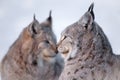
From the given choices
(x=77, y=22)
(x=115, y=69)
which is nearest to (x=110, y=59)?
(x=115, y=69)

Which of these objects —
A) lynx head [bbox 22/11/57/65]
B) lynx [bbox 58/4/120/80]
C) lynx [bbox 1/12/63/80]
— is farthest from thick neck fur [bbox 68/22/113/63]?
lynx head [bbox 22/11/57/65]

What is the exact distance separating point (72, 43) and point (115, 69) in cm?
121

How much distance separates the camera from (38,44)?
14992 mm

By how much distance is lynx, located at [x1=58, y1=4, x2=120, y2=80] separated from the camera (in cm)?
1127

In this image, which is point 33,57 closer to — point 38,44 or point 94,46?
point 38,44

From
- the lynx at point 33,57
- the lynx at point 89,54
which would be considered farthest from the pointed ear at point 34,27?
the lynx at point 89,54

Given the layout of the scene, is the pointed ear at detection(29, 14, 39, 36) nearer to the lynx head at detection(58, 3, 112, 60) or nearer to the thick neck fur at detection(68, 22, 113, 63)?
the lynx head at detection(58, 3, 112, 60)

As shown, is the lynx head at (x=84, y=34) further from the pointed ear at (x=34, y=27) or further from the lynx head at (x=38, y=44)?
the pointed ear at (x=34, y=27)

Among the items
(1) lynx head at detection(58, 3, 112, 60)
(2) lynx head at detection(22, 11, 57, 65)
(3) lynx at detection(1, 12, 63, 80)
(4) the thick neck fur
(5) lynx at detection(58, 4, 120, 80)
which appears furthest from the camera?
(2) lynx head at detection(22, 11, 57, 65)

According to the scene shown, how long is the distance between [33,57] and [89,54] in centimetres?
333

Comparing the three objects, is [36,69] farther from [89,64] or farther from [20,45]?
[89,64]

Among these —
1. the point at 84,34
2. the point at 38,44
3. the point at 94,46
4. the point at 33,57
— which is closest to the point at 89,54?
the point at 94,46

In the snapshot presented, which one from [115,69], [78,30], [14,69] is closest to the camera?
[115,69]

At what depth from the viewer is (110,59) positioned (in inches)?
448
